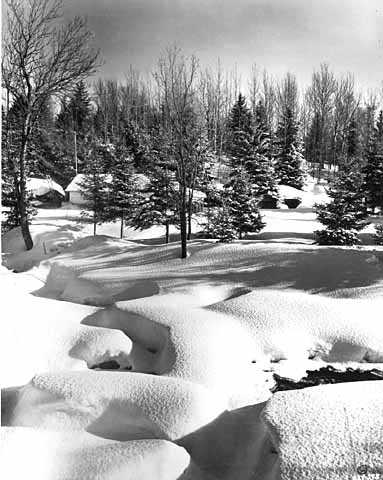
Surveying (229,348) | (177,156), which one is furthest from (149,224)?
(229,348)

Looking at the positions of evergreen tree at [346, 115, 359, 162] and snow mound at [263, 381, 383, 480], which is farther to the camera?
evergreen tree at [346, 115, 359, 162]

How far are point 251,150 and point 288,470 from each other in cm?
2393

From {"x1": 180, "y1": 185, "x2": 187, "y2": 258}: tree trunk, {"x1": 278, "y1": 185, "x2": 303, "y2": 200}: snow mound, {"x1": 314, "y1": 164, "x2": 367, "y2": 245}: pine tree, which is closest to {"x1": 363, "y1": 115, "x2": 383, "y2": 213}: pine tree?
{"x1": 278, "y1": 185, "x2": 303, "y2": 200}: snow mound

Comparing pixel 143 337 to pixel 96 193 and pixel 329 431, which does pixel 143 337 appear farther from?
pixel 96 193

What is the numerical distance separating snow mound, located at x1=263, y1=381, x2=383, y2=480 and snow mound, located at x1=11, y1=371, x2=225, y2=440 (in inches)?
32.7

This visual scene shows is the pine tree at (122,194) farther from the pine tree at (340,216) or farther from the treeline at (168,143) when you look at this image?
the pine tree at (340,216)

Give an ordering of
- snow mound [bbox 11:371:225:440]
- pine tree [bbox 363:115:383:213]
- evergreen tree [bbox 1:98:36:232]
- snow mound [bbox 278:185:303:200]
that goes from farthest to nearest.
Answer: snow mound [bbox 278:185:303:200] → pine tree [bbox 363:115:383:213] → evergreen tree [bbox 1:98:36:232] → snow mound [bbox 11:371:225:440]

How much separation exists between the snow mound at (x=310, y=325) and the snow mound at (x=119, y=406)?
1955 mm

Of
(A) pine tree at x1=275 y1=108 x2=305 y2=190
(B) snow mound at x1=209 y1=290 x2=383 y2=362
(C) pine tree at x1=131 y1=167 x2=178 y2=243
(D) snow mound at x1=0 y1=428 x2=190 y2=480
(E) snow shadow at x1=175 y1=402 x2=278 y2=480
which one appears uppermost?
(A) pine tree at x1=275 y1=108 x2=305 y2=190

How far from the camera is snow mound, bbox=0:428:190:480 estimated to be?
327cm

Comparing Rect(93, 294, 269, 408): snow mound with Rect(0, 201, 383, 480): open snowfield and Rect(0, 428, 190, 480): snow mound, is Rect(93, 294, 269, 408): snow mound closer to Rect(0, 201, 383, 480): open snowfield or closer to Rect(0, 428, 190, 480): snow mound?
Rect(0, 201, 383, 480): open snowfield

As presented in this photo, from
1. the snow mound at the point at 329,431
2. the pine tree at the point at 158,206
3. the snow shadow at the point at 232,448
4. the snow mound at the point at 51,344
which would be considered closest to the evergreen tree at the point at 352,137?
the pine tree at the point at 158,206

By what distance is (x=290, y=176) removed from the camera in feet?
99.1

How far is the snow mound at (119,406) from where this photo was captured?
4008 mm
